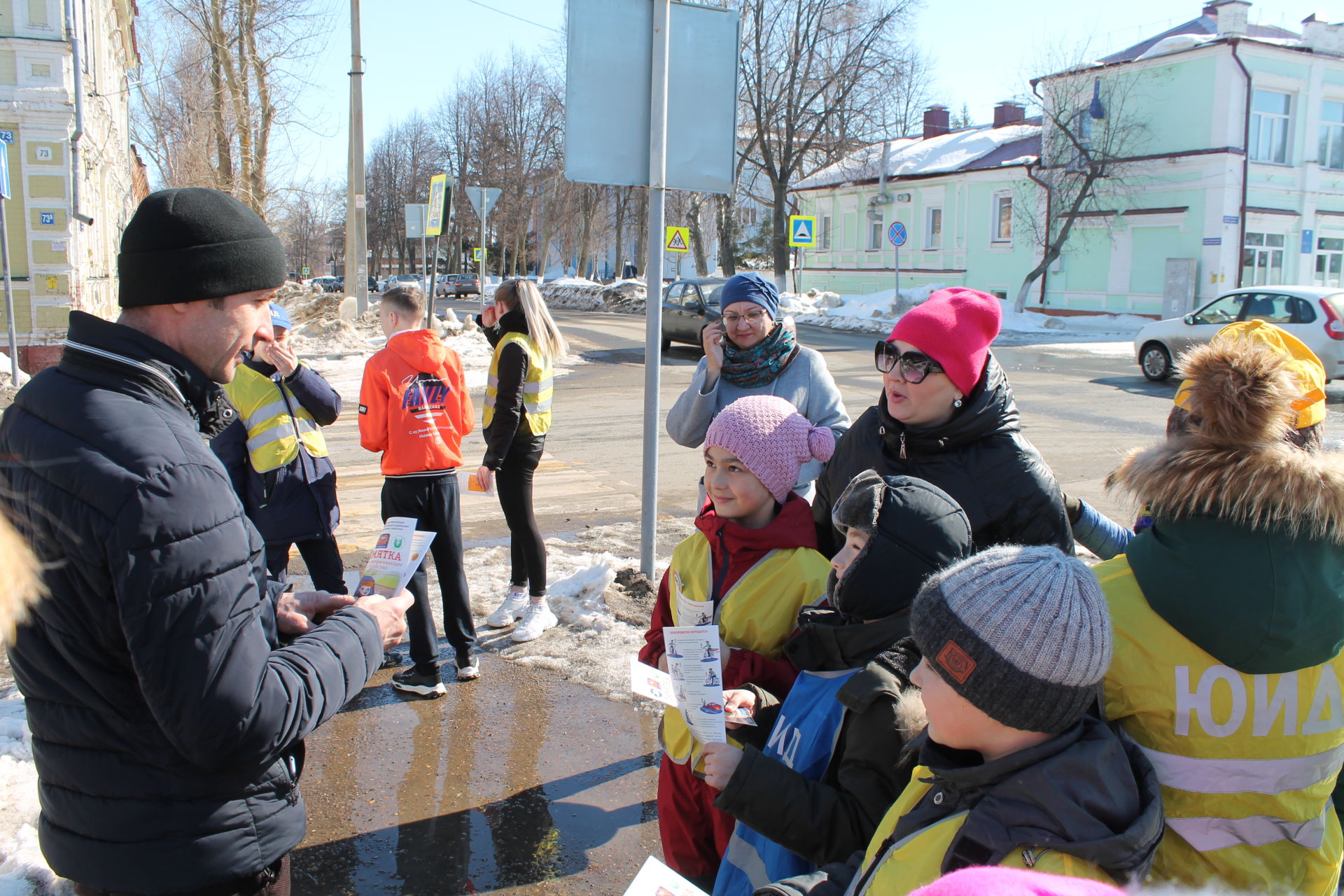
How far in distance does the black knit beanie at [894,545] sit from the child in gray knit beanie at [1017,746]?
41 cm

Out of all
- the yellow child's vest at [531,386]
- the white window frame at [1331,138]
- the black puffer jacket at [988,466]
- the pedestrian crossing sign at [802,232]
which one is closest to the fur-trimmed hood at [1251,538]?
the black puffer jacket at [988,466]

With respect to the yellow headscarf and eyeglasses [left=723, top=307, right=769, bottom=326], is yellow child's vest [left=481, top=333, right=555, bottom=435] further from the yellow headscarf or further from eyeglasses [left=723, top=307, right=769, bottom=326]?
the yellow headscarf

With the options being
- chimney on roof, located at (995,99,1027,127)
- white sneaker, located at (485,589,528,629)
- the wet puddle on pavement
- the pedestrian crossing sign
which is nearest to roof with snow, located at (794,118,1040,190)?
chimney on roof, located at (995,99,1027,127)

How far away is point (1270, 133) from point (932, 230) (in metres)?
12.8

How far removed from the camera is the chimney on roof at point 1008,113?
1766 inches

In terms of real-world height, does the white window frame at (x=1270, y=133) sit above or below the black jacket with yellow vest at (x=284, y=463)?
above

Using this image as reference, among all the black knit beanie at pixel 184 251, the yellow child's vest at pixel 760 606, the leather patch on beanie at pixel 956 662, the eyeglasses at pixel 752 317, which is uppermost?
the black knit beanie at pixel 184 251

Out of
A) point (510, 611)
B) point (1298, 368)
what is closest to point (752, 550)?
point (1298, 368)

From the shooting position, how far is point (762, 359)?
4.08 meters

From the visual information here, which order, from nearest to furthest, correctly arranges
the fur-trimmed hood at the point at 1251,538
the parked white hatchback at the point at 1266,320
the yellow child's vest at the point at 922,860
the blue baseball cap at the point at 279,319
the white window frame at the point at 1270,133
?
1. the yellow child's vest at the point at 922,860
2. the fur-trimmed hood at the point at 1251,538
3. the blue baseball cap at the point at 279,319
4. the parked white hatchback at the point at 1266,320
5. the white window frame at the point at 1270,133

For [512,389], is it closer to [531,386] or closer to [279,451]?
[531,386]

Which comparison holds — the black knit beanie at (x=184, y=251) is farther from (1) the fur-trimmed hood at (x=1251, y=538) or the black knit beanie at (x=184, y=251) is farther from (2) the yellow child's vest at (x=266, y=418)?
(2) the yellow child's vest at (x=266, y=418)

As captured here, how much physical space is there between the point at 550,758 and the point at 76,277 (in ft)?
58.0

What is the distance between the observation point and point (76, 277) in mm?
17453
